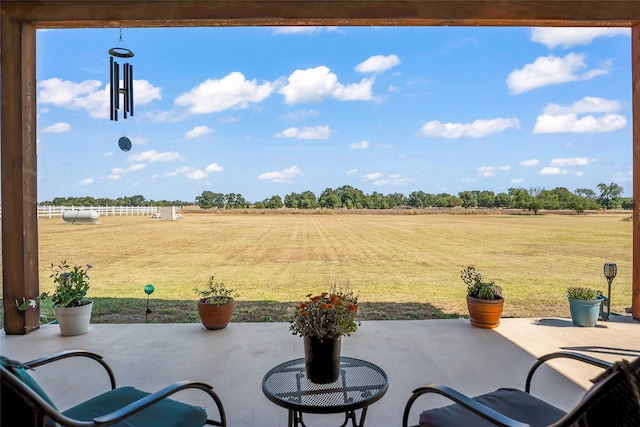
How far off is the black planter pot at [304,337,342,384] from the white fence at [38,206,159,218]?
25035 millimetres

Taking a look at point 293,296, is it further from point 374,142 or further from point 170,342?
point 374,142

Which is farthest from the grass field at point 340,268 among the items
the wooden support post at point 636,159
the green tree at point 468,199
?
the green tree at point 468,199

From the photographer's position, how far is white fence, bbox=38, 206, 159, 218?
75.1 ft

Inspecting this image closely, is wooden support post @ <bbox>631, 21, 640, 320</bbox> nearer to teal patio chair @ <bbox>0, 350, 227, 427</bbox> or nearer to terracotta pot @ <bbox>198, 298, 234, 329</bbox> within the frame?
terracotta pot @ <bbox>198, 298, 234, 329</bbox>

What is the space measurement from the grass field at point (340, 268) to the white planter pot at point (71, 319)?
897mm

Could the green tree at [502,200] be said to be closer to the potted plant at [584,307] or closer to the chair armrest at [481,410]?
the potted plant at [584,307]

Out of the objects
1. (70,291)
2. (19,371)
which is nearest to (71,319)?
(70,291)

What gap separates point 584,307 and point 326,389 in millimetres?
3512

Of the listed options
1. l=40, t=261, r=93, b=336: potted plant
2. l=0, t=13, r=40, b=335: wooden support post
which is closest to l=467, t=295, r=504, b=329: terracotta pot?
l=40, t=261, r=93, b=336: potted plant

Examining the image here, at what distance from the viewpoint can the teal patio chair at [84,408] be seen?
1.17 m

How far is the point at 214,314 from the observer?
396 centimetres

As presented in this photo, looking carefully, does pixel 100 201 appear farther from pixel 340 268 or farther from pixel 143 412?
pixel 143 412

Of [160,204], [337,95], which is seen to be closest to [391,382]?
[337,95]

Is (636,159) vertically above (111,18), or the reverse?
(111,18)
